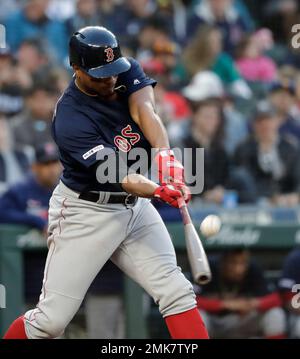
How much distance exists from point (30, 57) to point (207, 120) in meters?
1.86

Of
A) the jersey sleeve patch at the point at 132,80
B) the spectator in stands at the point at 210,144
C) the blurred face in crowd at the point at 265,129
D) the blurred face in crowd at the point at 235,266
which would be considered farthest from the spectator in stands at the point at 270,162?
the jersey sleeve patch at the point at 132,80

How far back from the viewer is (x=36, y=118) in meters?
7.71

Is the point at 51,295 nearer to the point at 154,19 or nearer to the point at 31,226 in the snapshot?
the point at 31,226

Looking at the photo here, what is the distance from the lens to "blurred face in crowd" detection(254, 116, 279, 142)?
7723 mm

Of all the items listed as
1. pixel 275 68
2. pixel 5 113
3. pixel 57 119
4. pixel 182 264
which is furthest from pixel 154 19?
pixel 57 119

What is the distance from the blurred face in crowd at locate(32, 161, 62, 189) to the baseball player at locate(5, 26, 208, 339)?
6.00 feet

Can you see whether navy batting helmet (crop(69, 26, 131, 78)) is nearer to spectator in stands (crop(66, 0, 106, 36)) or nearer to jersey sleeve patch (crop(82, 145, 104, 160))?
jersey sleeve patch (crop(82, 145, 104, 160))

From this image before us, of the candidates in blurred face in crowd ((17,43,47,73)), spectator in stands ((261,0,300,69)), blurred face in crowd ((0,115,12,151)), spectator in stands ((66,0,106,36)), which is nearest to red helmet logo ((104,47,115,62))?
blurred face in crowd ((0,115,12,151))

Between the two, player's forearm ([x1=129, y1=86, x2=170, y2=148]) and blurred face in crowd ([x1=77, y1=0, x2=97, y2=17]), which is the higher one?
blurred face in crowd ([x1=77, y1=0, x2=97, y2=17])

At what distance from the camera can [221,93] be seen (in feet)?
28.0

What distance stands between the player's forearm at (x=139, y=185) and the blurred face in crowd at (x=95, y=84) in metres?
0.43

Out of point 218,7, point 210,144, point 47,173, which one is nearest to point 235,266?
point 210,144

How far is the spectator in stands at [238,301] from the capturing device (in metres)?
6.52

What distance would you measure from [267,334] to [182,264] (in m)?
0.76
